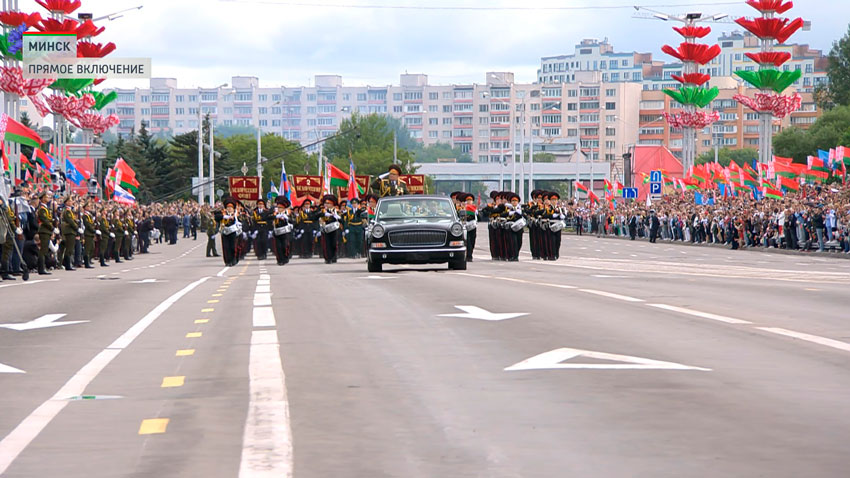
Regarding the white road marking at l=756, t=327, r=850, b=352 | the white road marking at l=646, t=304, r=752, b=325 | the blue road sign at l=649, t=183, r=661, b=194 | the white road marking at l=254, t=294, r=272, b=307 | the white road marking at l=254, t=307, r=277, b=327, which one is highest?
the blue road sign at l=649, t=183, r=661, b=194

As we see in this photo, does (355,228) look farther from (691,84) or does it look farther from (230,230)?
(691,84)

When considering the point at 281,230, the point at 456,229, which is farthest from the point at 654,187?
the point at 456,229

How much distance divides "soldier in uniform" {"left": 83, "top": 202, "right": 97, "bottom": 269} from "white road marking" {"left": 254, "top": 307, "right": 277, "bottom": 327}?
2500cm

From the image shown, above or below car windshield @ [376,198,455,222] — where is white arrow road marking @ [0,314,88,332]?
below

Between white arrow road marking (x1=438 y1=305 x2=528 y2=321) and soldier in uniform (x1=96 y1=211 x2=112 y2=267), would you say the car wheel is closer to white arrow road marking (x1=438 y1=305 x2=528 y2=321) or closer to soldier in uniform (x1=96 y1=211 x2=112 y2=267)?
white arrow road marking (x1=438 y1=305 x2=528 y2=321)

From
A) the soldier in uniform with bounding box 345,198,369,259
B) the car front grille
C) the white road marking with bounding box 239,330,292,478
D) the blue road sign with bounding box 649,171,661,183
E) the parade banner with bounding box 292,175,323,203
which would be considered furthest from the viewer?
the blue road sign with bounding box 649,171,661,183

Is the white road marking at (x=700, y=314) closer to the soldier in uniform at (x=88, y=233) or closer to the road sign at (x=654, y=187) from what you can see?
the soldier in uniform at (x=88, y=233)

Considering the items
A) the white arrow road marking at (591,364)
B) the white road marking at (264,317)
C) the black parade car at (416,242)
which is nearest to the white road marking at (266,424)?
the white arrow road marking at (591,364)

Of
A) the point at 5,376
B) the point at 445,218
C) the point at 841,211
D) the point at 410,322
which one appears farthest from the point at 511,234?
the point at 5,376

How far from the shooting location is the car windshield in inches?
1256

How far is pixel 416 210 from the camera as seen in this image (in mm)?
32281

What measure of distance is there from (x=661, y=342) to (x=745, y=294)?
26.2 feet

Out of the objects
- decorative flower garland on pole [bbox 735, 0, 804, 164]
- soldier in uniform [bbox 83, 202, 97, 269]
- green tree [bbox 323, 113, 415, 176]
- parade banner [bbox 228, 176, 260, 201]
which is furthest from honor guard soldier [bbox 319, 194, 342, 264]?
green tree [bbox 323, 113, 415, 176]

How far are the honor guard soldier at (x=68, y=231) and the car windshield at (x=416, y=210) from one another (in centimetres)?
1023
